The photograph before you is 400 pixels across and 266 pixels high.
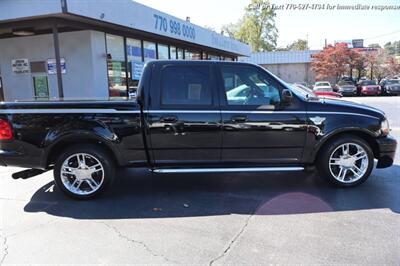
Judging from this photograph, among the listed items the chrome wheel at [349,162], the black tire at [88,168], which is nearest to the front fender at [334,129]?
the chrome wheel at [349,162]

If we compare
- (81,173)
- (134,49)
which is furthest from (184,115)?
(134,49)

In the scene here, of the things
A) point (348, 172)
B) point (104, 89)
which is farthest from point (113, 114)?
point (104, 89)

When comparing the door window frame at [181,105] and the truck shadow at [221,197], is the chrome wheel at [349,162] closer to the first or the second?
the truck shadow at [221,197]

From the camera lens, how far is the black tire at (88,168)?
4716mm

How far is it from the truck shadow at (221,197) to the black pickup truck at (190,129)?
32 centimetres

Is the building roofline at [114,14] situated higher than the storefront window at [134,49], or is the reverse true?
the building roofline at [114,14]

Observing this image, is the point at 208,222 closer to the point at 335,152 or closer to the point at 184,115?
the point at 184,115

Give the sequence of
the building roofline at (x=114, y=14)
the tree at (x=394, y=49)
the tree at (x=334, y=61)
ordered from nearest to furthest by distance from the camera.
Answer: the building roofline at (x=114, y=14), the tree at (x=334, y=61), the tree at (x=394, y=49)

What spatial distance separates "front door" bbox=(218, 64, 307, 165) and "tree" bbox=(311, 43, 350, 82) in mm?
36721

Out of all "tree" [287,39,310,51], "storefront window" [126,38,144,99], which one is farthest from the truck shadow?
"tree" [287,39,310,51]

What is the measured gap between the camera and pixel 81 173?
4.79 m

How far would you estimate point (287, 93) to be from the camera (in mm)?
4648

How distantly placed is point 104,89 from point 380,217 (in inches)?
421

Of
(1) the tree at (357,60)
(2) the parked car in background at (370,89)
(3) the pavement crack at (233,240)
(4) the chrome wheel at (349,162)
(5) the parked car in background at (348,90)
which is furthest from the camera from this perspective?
(1) the tree at (357,60)
